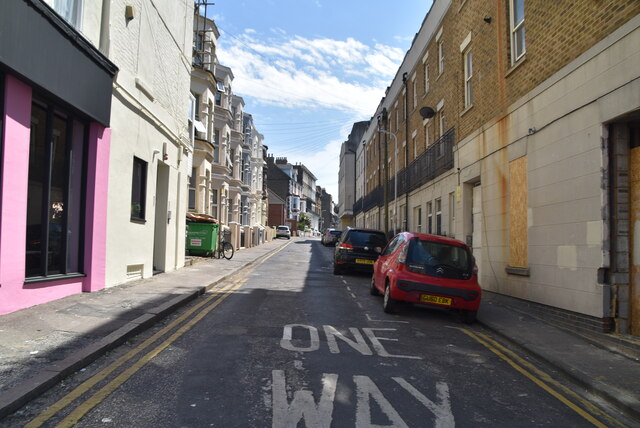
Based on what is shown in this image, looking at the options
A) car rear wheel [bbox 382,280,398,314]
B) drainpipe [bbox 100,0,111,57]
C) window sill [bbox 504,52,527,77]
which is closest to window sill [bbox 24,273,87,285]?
drainpipe [bbox 100,0,111,57]

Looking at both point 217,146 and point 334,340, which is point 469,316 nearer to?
point 334,340

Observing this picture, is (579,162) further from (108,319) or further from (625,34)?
(108,319)

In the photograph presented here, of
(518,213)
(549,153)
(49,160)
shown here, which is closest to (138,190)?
(49,160)

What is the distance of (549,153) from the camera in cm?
884

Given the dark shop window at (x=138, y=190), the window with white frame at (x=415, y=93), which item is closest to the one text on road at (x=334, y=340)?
the dark shop window at (x=138, y=190)

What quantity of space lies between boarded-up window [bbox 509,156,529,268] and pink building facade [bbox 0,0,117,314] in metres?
8.75

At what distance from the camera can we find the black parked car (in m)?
15.5

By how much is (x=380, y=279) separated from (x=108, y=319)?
5607mm

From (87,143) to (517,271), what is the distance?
9174 mm

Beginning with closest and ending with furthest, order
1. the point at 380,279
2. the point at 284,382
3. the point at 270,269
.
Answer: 1. the point at 284,382
2. the point at 380,279
3. the point at 270,269

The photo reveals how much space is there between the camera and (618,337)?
6.74 m

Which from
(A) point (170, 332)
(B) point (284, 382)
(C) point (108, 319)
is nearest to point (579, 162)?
(B) point (284, 382)

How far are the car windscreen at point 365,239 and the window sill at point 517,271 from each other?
562 centimetres

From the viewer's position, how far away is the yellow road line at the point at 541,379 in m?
4.21
